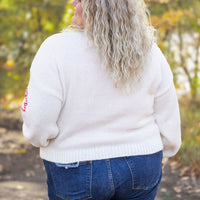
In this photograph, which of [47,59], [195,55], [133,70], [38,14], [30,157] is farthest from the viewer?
[38,14]

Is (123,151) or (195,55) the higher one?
(123,151)

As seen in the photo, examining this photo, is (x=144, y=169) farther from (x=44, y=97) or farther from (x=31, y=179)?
(x=31, y=179)

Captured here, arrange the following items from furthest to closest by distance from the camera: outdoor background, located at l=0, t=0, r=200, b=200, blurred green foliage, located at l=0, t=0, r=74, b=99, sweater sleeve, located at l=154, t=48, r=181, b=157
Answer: blurred green foliage, located at l=0, t=0, r=74, b=99 → outdoor background, located at l=0, t=0, r=200, b=200 → sweater sleeve, located at l=154, t=48, r=181, b=157

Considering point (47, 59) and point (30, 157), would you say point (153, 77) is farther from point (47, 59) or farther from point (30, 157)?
point (30, 157)

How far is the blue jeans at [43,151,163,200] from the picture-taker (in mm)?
1522

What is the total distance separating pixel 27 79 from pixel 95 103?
544 cm

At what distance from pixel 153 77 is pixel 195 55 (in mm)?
5086

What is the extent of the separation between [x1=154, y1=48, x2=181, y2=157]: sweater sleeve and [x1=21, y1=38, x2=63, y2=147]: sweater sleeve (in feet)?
1.64

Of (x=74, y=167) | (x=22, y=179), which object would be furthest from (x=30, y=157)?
(x=74, y=167)

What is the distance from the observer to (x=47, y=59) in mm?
1488

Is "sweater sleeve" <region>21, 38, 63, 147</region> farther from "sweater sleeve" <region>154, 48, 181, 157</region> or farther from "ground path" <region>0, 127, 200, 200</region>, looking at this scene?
"ground path" <region>0, 127, 200, 200</region>

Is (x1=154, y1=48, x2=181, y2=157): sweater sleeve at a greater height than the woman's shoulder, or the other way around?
the woman's shoulder

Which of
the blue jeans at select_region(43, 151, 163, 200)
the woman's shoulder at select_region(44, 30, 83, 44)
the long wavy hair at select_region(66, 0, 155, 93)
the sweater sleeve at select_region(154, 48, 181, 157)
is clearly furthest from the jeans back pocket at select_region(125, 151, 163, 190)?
the woman's shoulder at select_region(44, 30, 83, 44)

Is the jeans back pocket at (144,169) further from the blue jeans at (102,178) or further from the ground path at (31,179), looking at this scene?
the ground path at (31,179)
